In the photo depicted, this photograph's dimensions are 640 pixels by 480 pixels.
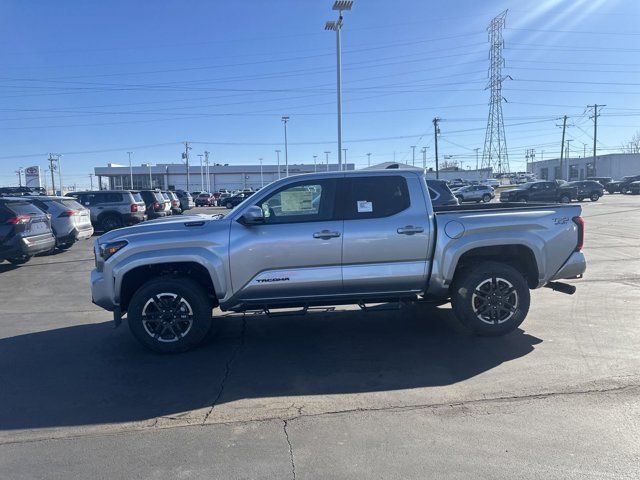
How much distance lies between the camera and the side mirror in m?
5.32

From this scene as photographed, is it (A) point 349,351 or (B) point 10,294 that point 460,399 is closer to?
(A) point 349,351

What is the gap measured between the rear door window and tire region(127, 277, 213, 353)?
6.48 feet

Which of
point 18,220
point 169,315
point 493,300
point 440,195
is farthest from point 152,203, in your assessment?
point 493,300

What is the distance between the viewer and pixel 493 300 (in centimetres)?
577

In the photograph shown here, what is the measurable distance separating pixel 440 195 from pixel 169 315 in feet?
31.8

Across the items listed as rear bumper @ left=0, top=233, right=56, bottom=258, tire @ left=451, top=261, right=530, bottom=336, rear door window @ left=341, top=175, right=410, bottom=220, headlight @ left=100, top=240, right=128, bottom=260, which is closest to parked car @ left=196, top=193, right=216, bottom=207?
rear bumper @ left=0, top=233, right=56, bottom=258

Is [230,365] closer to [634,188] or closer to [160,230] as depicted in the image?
[160,230]

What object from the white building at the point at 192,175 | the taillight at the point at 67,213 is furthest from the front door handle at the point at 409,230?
the white building at the point at 192,175

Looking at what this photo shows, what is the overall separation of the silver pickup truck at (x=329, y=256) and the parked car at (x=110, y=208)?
48.6 feet

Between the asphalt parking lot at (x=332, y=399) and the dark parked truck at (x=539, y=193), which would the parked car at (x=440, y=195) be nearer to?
the asphalt parking lot at (x=332, y=399)

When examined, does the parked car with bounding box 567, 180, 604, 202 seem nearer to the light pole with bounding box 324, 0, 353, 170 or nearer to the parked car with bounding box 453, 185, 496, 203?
the parked car with bounding box 453, 185, 496, 203

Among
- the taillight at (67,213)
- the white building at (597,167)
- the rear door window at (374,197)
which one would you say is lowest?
the taillight at (67,213)

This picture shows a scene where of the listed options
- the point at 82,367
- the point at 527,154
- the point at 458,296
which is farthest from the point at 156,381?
the point at 527,154

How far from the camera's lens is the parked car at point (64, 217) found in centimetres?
1373
